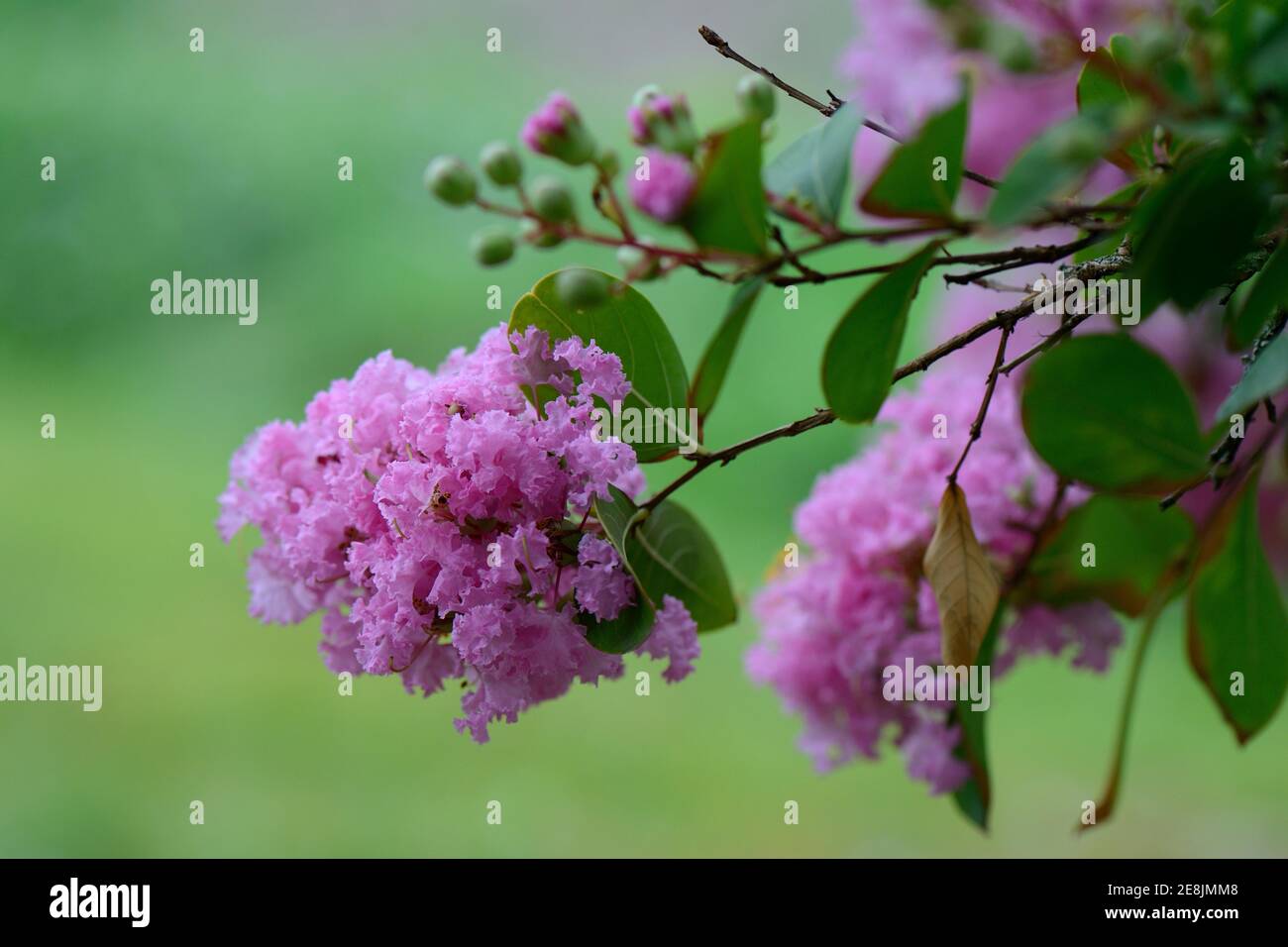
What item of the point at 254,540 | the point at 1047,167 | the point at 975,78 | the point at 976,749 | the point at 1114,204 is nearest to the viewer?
the point at 1047,167

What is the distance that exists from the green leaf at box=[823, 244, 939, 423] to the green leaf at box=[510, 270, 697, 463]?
70 mm

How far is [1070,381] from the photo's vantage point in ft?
1.04

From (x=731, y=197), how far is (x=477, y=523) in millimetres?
141

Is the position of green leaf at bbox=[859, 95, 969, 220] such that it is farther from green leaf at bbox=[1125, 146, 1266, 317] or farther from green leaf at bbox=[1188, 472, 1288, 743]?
green leaf at bbox=[1188, 472, 1288, 743]

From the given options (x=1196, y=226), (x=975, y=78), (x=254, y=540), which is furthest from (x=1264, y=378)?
(x=254, y=540)

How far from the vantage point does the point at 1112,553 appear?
51 centimetres

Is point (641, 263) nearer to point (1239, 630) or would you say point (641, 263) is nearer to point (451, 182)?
point (451, 182)

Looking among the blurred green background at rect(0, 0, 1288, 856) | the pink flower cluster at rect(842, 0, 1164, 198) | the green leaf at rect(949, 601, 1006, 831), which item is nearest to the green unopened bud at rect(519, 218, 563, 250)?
the green leaf at rect(949, 601, 1006, 831)

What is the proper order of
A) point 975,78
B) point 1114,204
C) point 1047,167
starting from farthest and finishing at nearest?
point 975,78 < point 1114,204 < point 1047,167

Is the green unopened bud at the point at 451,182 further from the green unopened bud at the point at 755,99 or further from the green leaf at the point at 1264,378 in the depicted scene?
the green leaf at the point at 1264,378

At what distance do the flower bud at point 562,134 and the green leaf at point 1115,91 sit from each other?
0.56ft

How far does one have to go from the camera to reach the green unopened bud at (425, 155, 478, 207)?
0.94 feet

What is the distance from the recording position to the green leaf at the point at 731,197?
264 mm
